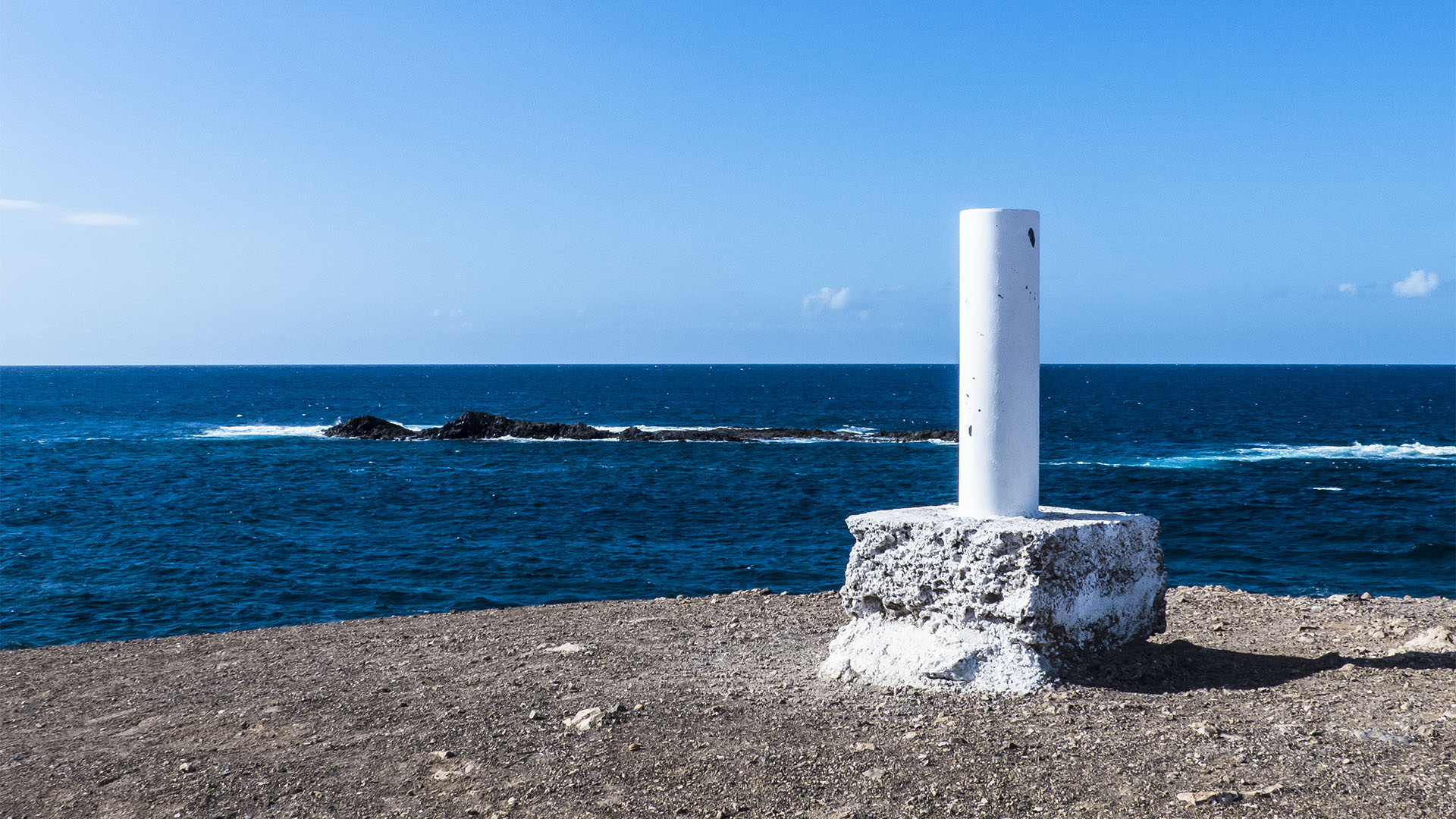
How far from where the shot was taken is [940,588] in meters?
8.06

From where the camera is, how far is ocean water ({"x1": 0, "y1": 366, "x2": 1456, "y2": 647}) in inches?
786

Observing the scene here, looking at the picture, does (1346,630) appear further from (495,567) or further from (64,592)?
(64,592)

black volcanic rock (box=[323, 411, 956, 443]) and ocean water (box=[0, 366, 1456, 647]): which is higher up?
black volcanic rock (box=[323, 411, 956, 443])

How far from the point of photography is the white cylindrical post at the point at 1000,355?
8.07 meters

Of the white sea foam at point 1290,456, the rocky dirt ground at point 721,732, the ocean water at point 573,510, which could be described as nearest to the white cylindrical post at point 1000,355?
the rocky dirt ground at point 721,732

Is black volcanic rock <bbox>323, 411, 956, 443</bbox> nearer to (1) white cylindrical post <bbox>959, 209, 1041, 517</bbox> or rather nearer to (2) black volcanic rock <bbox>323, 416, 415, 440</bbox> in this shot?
(2) black volcanic rock <bbox>323, 416, 415, 440</bbox>

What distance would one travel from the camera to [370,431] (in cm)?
5316

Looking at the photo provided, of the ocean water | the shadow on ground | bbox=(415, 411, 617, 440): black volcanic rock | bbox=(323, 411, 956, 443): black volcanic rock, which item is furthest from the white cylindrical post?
bbox=(415, 411, 617, 440): black volcanic rock

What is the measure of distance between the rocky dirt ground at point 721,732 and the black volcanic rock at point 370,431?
43.1 m

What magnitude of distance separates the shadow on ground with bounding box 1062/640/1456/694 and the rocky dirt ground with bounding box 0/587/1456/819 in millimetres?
28

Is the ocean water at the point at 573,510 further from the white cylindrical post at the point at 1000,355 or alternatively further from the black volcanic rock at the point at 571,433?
the white cylindrical post at the point at 1000,355

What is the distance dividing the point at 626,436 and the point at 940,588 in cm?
4431

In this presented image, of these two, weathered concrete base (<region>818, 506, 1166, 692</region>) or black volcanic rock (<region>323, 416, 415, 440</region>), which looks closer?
weathered concrete base (<region>818, 506, 1166, 692</region>)

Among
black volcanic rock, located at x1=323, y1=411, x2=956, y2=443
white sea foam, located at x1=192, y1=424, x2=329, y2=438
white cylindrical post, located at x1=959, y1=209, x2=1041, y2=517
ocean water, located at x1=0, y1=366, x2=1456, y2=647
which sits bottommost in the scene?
ocean water, located at x1=0, y1=366, x2=1456, y2=647
